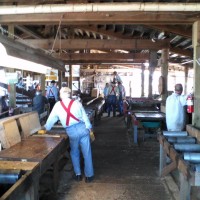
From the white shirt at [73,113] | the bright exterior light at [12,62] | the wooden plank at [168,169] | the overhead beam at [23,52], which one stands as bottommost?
the wooden plank at [168,169]

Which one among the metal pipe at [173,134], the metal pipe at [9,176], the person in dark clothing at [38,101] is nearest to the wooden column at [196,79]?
the metal pipe at [173,134]

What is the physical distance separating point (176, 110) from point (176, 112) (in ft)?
0.13

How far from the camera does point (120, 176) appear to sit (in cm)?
536

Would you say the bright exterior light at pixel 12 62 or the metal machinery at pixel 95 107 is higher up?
the bright exterior light at pixel 12 62

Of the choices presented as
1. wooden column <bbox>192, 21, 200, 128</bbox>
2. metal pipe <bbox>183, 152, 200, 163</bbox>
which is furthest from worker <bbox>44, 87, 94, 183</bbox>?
wooden column <bbox>192, 21, 200, 128</bbox>

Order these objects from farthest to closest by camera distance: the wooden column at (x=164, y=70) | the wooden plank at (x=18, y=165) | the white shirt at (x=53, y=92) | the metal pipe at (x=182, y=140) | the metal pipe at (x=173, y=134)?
1. the white shirt at (x=53, y=92)
2. the wooden column at (x=164, y=70)
3. the metal pipe at (x=173, y=134)
4. the metal pipe at (x=182, y=140)
5. the wooden plank at (x=18, y=165)

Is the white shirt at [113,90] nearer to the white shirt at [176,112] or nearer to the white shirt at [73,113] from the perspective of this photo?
the white shirt at [176,112]

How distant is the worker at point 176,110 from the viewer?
19.0 feet

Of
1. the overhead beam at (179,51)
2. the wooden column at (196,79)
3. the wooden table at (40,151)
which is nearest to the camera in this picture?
the wooden table at (40,151)

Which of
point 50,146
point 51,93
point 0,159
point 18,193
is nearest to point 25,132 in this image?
point 50,146

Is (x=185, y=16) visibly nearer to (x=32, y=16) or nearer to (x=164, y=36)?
(x=32, y=16)

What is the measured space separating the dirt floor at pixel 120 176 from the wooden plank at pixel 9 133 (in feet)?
3.22

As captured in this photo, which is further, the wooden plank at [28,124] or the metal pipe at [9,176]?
the wooden plank at [28,124]

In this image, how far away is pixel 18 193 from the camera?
8.36ft
